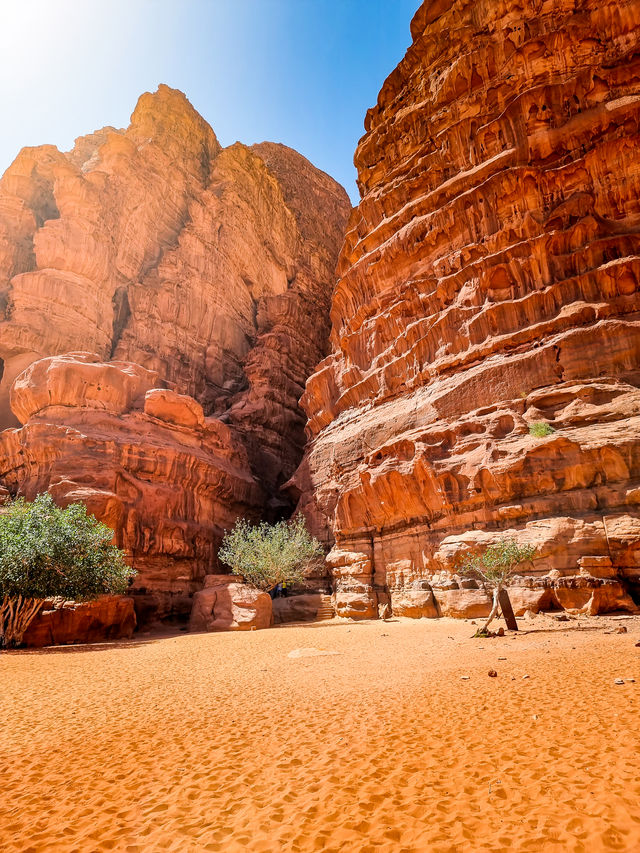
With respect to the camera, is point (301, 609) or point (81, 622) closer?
point (81, 622)

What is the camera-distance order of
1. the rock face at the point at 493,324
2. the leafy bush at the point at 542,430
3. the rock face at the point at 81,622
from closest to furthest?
the rock face at the point at 81,622 < the rock face at the point at 493,324 < the leafy bush at the point at 542,430

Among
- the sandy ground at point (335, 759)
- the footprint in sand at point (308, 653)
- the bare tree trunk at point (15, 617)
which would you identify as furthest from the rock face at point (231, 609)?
the sandy ground at point (335, 759)

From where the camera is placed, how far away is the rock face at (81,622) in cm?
2075

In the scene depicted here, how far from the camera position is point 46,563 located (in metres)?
20.5

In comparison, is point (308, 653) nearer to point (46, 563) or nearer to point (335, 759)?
point (335, 759)

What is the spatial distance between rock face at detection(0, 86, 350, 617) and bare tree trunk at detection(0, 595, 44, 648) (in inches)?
415

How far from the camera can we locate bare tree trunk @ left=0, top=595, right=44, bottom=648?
1912cm

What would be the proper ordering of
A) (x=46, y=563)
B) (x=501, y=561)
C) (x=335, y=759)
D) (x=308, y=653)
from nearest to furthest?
(x=335, y=759) < (x=308, y=653) < (x=501, y=561) < (x=46, y=563)

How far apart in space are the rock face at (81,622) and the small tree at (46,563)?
A: 0.79 m

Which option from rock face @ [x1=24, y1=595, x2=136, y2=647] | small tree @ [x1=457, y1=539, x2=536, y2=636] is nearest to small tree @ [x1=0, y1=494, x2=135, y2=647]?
rock face @ [x1=24, y1=595, x2=136, y2=647]

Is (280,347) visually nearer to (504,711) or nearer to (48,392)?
(48,392)

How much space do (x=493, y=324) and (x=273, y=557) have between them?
863 inches

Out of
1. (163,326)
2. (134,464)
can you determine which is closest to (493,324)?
(134,464)

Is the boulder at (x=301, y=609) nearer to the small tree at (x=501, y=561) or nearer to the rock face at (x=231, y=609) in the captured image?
the rock face at (x=231, y=609)
